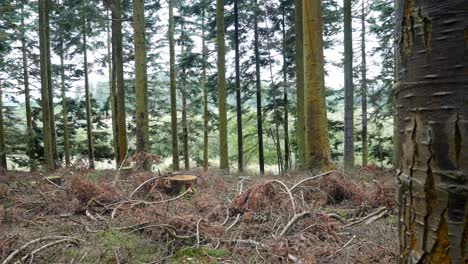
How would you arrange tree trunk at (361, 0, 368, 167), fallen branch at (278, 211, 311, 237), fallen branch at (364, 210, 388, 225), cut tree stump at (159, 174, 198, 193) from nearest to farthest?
fallen branch at (278, 211, 311, 237) < fallen branch at (364, 210, 388, 225) < cut tree stump at (159, 174, 198, 193) < tree trunk at (361, 0, 368, 167)

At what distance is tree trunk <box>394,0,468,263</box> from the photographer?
0.97 metres

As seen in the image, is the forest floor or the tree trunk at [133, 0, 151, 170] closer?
the forest floor

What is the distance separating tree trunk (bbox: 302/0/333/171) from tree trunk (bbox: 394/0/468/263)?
574cm

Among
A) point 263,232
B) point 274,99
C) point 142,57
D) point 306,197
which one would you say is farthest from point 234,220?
point 274,99

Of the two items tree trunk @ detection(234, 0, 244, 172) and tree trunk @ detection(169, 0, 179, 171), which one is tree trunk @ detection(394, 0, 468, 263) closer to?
tree trunk @ detection(169, 0, 179, 171)

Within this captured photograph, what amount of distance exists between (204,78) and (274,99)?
4.59 metres

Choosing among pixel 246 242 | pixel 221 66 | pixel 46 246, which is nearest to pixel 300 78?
pixel 221 66

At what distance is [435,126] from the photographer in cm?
102

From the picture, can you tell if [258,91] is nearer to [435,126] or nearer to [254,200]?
[254,200]

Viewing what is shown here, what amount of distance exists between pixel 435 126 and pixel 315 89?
5.88 m

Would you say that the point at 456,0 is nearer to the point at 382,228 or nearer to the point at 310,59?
the point at 382,228

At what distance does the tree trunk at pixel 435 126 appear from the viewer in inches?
38.2

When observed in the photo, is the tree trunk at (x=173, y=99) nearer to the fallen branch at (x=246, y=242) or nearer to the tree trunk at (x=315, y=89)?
the tree trunk at (x=315, y=89)

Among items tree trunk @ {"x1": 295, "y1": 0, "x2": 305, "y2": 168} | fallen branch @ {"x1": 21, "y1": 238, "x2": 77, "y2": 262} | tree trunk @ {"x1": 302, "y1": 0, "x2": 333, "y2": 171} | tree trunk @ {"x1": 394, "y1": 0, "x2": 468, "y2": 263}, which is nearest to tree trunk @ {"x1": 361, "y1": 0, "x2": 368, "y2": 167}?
tree trunk @ {"x1": 295, "y1": 0, "x2": 305, "y2": 168}
